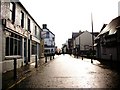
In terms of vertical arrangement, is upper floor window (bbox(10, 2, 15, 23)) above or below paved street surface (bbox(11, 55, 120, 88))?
above

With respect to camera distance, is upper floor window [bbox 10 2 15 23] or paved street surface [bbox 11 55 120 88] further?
upper floor window [bbox 10 2 15 23]

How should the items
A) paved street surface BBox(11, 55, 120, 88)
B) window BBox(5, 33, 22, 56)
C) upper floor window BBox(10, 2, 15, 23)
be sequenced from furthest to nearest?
upper floor window BBox(10, 2, 15, 23) → window BBox(5, 33, 22, 56) → paved street surface BBox(11, 55, 120, 88)

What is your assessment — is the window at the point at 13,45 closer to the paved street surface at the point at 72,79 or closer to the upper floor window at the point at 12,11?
the upper floor window at the point at 12,11

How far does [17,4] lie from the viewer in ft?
67.7

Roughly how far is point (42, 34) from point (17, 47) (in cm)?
2524

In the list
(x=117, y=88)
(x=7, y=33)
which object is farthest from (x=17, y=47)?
(x=117, y=88)

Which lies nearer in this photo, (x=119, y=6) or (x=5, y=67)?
(x=5, y=67)

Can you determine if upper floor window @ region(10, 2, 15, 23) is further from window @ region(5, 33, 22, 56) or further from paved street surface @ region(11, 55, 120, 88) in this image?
paved street surface @ region(11, 55, 120, 88)

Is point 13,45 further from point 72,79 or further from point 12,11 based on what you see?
point 72,79

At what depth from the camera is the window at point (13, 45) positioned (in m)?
17.8

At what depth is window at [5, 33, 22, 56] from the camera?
17800 mm

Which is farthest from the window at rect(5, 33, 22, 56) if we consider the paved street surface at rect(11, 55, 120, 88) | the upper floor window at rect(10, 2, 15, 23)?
the paved street surface at rect(11, 55, 120, 88)

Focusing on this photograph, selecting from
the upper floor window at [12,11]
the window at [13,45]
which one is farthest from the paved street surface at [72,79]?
the upper floor window at [12,11]

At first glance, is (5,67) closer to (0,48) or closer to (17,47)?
(0,48)
